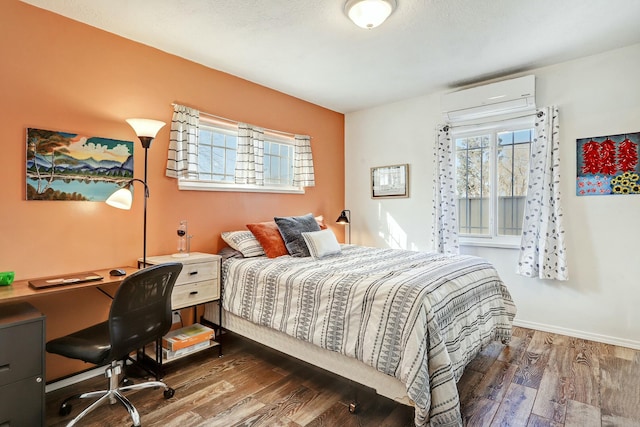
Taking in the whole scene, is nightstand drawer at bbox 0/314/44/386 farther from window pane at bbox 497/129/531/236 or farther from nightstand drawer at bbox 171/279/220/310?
window pane at bbox 497/129/531/236

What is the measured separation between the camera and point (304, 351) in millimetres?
2322

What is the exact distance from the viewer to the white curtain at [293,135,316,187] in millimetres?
4141

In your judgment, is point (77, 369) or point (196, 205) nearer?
point (77, 369)

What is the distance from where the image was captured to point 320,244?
3057mm

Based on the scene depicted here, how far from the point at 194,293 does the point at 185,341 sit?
36cm

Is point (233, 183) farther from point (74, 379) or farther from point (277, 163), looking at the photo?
point (74, 379)

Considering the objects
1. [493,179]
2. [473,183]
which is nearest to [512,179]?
[493,179]

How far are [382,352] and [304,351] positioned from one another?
26.7 inches

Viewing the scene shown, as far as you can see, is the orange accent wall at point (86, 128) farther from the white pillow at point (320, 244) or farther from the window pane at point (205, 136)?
the white pillow at point (320, 244)

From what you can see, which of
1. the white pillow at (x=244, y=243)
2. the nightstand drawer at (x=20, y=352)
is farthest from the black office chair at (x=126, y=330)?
the white pillow at (x=244, y=243)

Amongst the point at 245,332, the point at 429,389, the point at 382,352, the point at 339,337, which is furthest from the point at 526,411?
the point at 245,332

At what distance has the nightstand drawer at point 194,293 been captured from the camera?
253 centimetres

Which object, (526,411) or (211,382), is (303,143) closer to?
A: (211,382)

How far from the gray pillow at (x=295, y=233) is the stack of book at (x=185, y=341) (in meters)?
0.98
